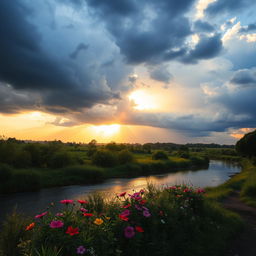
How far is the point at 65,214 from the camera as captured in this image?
12.8 feet

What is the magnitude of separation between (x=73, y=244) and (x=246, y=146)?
128 feet

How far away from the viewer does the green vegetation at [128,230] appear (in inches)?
132

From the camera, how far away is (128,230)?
3975 millimetres

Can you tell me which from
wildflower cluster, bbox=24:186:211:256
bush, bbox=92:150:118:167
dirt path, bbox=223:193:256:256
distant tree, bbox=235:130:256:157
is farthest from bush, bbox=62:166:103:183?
wildflower cluster, bbox=24:186:211:256

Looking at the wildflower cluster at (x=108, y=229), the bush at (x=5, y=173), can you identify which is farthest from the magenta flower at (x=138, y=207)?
the bush at (x=5, y=173)

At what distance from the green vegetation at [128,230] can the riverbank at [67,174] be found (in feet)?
64.8

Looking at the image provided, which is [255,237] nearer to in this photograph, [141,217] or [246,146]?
[141,217]

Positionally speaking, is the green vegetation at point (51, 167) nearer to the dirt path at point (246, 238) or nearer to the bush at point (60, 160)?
the bush at point (60, 160)

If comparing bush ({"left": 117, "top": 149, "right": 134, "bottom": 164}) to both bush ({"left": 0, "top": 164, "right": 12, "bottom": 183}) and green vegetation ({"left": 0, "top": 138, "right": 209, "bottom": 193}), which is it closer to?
green vegetation ({"left": 0, "top": 138, "right": 209, "bottom": 193})

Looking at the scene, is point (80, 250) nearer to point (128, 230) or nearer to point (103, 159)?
point (128, 230)

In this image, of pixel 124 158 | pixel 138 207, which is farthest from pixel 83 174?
pixel 138 207

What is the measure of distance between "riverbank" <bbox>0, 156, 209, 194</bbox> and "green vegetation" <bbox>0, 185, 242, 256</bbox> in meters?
19.7

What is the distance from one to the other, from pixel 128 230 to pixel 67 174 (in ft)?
95.7

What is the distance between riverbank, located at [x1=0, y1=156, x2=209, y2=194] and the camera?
23.0 meters
